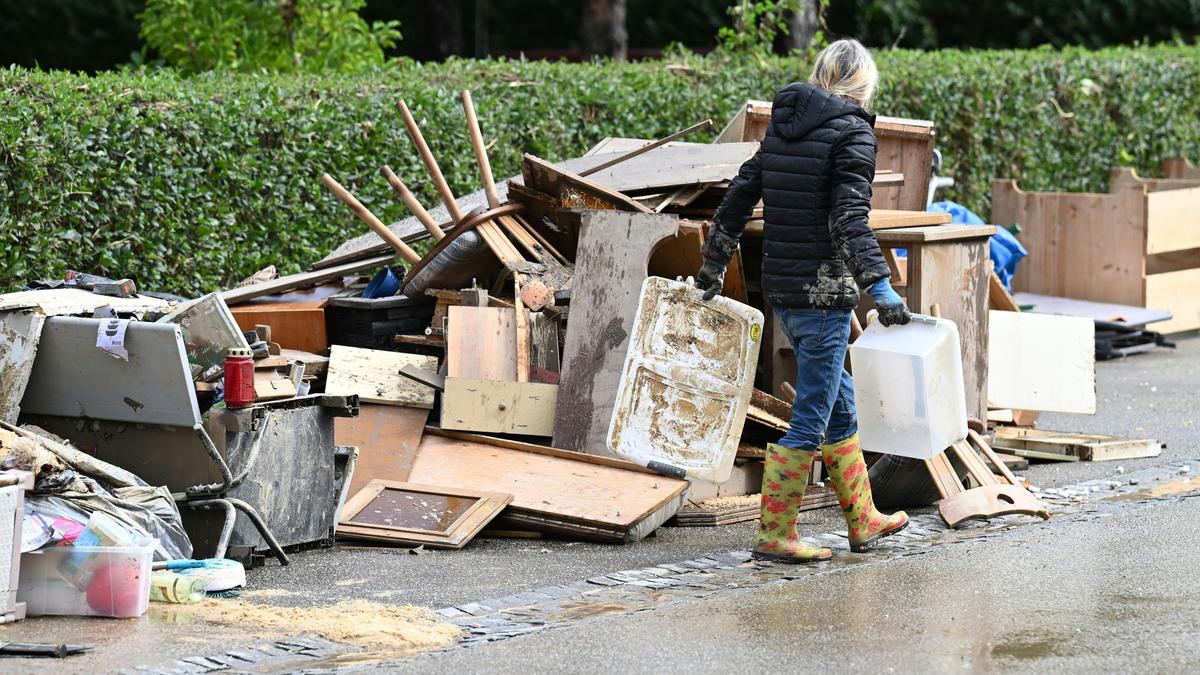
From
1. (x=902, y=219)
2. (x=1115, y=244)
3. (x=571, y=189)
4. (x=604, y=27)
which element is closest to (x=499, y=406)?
(x=571, y=189)

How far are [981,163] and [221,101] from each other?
669 centimetres

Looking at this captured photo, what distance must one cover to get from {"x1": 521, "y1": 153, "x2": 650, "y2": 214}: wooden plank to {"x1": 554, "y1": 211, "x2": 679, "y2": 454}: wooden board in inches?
9.7

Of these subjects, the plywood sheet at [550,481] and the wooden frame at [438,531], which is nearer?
the wooden frame at [438,531]

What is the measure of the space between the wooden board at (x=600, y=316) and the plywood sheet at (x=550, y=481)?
0.22 m

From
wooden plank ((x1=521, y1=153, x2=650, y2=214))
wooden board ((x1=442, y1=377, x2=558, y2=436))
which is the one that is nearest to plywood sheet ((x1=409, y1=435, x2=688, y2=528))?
wooden board ((x1=442, y1=377, x2=558, y2=436))

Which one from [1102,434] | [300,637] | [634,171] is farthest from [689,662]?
[1102,434]

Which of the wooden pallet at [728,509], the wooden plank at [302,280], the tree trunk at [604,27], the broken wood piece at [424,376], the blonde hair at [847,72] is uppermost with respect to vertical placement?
the tree trunk at [604,27]

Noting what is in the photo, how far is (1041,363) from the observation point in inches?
317

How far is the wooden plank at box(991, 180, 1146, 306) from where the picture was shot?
12.0 m

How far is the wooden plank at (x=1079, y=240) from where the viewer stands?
12.0 meters

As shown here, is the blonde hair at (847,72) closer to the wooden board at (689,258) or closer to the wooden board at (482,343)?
the wooden board at (689,258)

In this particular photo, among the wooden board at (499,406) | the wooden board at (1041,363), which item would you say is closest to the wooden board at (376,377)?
the wooden board at (499,406)

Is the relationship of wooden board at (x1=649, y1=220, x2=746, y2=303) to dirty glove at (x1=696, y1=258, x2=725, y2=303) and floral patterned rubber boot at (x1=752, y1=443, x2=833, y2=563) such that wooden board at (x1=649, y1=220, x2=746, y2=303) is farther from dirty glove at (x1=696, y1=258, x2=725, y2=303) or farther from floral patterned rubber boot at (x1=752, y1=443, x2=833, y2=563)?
floral patterned rubber boot at (x1=752, y1=443, x2=833, y2=563)

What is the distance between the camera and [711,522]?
681 centimetres
